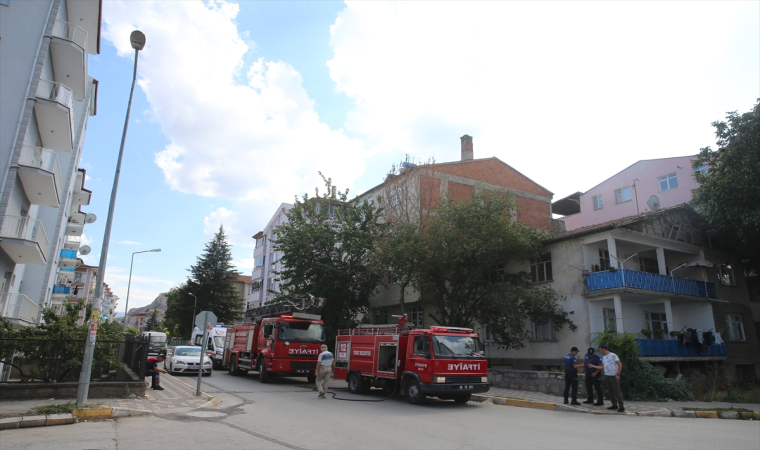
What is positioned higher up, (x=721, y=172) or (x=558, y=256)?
(x=721, y=172)

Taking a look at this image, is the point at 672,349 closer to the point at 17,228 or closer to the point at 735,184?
the point at 735,184

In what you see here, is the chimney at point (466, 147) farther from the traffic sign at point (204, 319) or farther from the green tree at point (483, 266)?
the traffic sign at point (204, 319)

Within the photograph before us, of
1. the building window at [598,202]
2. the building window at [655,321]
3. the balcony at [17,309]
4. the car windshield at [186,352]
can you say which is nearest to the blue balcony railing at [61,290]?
the balcony at [17,309]

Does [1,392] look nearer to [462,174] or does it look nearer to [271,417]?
[271,417]

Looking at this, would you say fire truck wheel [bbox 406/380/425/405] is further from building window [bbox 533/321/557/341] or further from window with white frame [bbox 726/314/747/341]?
window with white frame [bbox 726/314/747/341]

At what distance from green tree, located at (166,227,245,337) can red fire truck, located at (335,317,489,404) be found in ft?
124

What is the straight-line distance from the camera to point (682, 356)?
21.1 m

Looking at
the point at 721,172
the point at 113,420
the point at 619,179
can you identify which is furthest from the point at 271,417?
the point at 619,179

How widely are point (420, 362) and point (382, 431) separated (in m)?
5.10

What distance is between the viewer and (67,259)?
107 feet

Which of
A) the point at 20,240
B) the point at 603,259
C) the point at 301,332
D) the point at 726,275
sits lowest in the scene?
the point at 301,332

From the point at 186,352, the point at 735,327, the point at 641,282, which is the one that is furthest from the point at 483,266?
the point at 186,352

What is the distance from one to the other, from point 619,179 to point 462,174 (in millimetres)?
13212

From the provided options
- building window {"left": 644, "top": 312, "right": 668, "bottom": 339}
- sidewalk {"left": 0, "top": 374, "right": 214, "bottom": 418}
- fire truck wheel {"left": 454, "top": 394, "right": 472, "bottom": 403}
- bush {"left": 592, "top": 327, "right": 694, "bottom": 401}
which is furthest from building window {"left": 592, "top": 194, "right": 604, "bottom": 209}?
sidewalk {"left": 0, "top": 374, "right": 214, "bottom": 418}
